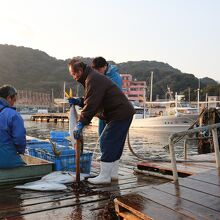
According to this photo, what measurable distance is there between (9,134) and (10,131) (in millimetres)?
54

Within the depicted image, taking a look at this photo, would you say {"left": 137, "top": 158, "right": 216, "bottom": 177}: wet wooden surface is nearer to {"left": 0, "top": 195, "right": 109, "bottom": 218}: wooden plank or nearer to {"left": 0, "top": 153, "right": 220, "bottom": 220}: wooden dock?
{"left": 0, "top": 153, "right": 220, "bottom": 220}: wooden dock

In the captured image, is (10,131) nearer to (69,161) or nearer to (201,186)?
(69,161)

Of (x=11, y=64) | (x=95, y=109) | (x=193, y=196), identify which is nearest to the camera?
(x=193, y=196)

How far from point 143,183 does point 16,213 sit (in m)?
2.12

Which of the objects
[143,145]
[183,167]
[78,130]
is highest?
[78,130]

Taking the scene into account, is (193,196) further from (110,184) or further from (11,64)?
(11,64)

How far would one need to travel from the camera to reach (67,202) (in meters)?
3.83

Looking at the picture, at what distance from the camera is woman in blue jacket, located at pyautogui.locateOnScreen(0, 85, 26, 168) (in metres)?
4.66

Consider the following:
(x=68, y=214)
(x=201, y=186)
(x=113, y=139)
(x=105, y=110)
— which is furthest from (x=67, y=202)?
(x=201, y=186)

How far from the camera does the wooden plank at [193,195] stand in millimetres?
2842

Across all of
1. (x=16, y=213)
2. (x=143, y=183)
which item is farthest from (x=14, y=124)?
(x=143, y=183)

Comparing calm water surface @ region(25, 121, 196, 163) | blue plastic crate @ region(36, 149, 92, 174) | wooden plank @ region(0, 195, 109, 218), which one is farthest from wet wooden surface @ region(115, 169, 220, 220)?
calm water surface @ region(25, 121, 196, 163)

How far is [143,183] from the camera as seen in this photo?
4906mm

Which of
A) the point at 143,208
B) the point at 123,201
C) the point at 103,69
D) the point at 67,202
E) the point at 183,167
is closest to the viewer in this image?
the point at 143,208
